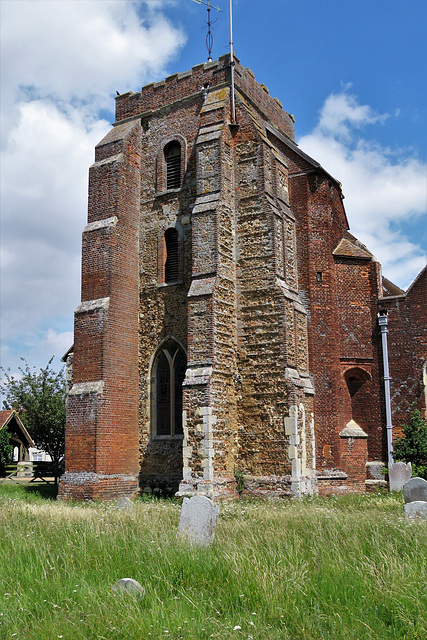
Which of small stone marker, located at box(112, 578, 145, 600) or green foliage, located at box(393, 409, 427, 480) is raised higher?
green foliage, located at box(393, 409, 427, 480)

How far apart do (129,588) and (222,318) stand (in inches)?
414

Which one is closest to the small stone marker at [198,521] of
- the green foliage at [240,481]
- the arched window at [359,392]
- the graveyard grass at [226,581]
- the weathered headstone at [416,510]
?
the graveyard grass at [226,581]

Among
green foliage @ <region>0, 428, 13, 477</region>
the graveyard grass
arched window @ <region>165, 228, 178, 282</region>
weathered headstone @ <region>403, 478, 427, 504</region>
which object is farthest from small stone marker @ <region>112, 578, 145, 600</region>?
green foliage @ <region>0, 428, 13, 477</region>

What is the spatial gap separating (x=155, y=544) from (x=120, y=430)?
9.13m

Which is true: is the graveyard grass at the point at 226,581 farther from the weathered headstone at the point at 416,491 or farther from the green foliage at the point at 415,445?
the green foliage at the point at 415,445

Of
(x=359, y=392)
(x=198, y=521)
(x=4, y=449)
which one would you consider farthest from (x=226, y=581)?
(x=4, y=449)

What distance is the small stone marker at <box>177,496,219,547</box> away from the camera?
8.09 metres

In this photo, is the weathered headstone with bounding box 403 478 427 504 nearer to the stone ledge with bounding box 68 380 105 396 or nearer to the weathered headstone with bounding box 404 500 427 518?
the weathered headstone with bounding box 404 500 427 518

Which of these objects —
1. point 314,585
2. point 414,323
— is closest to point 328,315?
point 414,323

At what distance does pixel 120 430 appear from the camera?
1658cm

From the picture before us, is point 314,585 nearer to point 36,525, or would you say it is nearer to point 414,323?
point 36,525

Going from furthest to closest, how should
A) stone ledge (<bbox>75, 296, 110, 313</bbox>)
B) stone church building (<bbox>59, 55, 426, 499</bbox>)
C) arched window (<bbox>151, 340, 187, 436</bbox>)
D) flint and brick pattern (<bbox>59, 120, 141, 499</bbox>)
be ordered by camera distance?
arched window (<bbox>151, 340, 187, 436</bbox>) < stone ledge (<bbox>75, 296, 110, 313</bbox>) < flint and brick pattern (<bbox>59, 120, 141, 499</bbox>) < stone church building (<bbox>59, 55, 426, 499</bbox>)

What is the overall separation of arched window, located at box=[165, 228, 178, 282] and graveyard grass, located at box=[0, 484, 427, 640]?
10105 mm

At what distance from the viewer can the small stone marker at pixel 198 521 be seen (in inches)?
319
